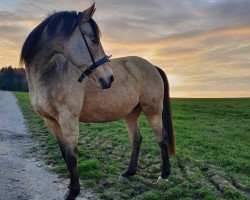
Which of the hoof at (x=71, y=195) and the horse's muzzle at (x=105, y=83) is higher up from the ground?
the horse's muzzle at (x=105, y=83)

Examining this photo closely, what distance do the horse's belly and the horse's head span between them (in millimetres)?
1106

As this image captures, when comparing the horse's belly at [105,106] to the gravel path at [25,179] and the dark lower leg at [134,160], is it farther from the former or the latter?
the gravel path at [25,179]

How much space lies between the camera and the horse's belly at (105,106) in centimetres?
648

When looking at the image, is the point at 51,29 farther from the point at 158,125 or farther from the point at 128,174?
the point at 128,174

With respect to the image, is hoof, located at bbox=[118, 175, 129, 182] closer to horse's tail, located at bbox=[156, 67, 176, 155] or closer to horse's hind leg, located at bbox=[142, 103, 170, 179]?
horse's hind leg, located at bbox=[142, 103, 170, 179]

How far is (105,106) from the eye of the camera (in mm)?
6625

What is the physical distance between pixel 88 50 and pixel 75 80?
763mm

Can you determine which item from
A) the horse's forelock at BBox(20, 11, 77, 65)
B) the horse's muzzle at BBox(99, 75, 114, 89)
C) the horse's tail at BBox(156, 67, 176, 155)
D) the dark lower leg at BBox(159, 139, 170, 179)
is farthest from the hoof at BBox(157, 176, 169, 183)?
the horse's forelock at BBox(20, 11, 77, 65)

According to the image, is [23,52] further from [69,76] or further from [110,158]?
[110,158]

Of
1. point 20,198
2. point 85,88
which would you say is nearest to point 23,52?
point 85,88

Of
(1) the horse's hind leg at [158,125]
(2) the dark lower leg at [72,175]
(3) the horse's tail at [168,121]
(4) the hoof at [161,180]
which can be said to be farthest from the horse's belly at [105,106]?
(4) the hoof at [161,180]

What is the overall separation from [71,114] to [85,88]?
A: 0.64 metres

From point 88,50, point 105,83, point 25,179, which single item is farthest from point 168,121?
point 25,179

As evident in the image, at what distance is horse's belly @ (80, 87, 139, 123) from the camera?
6.48 metres
